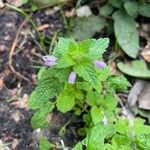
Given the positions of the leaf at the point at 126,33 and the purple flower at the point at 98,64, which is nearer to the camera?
the purple flower at the point at 98,64

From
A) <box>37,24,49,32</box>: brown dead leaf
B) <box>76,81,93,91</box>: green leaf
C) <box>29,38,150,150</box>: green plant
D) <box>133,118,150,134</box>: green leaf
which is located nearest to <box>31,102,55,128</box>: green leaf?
<box>29,38,150,150</box>: green plant

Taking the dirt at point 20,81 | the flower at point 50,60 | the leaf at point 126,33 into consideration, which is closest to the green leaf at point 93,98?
the dirt at point 20,81

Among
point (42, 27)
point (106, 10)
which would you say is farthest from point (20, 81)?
point (106, 10)

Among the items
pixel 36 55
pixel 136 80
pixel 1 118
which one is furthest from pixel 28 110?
pixel 136 80

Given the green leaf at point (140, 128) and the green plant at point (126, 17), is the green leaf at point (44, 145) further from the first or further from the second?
the green plant at point (126, 17)

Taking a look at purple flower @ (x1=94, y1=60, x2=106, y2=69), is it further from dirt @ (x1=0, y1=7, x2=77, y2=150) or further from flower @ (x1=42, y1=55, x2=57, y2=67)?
dirt @ (x1=0, y1=7, x2=77, y2=150)

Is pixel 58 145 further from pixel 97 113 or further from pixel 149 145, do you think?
pixel 149 145

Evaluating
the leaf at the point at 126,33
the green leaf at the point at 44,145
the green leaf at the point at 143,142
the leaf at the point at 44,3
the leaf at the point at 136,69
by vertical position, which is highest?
the leaf at the point at 44,3
